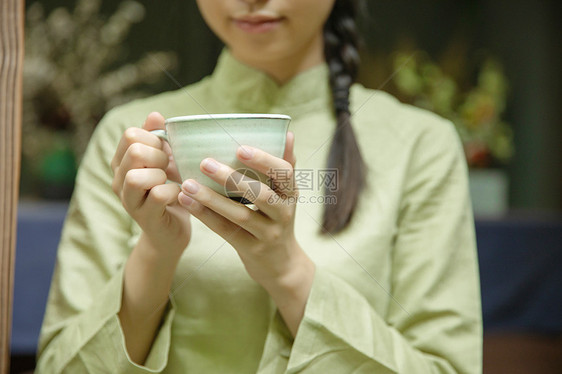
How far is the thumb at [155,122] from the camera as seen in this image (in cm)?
40

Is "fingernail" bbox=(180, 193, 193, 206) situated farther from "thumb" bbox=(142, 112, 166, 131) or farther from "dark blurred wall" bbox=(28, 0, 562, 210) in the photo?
"dark blurred wall" bbox=(28, 0, 562, 210)

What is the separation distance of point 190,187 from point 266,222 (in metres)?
0.07

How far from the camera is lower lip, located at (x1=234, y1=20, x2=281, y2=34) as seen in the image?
0.50 meters

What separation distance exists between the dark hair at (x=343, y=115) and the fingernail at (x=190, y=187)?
212mm

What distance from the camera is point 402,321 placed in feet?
1.79

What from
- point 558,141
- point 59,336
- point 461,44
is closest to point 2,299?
point 59,336

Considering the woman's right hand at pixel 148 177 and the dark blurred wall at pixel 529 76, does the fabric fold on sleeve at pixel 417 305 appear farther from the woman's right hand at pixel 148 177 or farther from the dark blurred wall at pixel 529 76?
the dark blurred wall at pixel 529 76

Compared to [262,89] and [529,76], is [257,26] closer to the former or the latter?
[262,89]

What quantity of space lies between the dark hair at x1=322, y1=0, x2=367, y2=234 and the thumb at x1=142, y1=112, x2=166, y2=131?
0.67 ft

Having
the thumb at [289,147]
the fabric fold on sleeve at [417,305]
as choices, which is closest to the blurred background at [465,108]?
the fabric fold on sleeve at [417,305]

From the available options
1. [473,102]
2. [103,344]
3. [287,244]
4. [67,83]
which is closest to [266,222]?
[287,244]

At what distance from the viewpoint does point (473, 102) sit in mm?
1258

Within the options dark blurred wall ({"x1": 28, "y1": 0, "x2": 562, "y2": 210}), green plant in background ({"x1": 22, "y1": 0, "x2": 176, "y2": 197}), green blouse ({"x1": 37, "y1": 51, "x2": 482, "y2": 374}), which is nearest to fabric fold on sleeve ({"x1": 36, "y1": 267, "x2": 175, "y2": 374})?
green blouse ({"x1": 37, "y1": 51, "x2": 482, "y2": 374})

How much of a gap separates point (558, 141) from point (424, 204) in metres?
1.09
